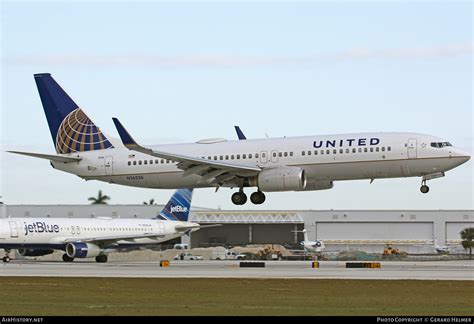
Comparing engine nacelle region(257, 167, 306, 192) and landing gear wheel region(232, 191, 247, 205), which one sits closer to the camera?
engine nacelle region(257, 167, 306, 192)

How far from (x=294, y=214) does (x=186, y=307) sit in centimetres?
10863

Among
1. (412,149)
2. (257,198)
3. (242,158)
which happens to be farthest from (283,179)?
(412,149)

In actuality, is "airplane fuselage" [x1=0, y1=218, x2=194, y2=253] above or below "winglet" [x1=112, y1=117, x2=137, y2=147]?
below

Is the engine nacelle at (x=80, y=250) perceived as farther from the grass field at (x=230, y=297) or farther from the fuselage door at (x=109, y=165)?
the grass field at (x=230, y=297)

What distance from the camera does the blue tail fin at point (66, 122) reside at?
67.9m

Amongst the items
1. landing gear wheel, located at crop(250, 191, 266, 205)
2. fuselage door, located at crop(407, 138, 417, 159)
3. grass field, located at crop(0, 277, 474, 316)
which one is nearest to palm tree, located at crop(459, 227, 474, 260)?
landing gear wheel, located at crop(250, 191, 266, 205)

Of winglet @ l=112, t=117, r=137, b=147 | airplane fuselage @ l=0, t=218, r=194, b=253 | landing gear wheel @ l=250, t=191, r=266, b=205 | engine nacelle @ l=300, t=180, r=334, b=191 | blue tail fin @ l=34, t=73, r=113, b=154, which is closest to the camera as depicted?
winglet @ l=112, t=117, r=137, b=147

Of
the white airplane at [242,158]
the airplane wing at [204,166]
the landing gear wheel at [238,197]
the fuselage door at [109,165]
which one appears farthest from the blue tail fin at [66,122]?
A: the landing gear wheel at [238,197]

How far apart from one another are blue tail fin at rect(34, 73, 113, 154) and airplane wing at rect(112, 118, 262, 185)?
7.63 metres

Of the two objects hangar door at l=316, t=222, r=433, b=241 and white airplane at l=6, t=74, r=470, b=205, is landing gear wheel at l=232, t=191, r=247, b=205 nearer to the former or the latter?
white airplane at l=6, t=74, r=470, b=205

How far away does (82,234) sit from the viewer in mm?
89875

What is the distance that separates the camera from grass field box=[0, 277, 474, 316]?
33.5m

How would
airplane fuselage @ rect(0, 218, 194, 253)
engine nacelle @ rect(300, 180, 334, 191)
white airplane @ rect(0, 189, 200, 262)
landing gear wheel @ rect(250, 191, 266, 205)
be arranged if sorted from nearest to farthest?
1. engine nacelle @ rect(300, 180, 334, 191)
2. landing gear wheel @ rect(250, 191, 266, 205)
3. airplane fuselage @ rect(0, 218, 194, 253)
4. white airplane @ rect(0, 189, 200, 262)

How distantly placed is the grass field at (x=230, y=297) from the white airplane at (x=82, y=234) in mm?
33035
